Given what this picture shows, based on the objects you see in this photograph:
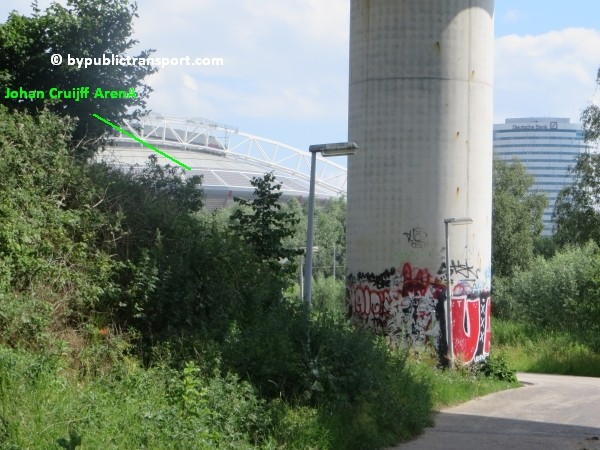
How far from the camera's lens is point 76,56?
19688 mm

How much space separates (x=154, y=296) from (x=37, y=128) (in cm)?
303

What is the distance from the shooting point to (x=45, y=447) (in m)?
8.73

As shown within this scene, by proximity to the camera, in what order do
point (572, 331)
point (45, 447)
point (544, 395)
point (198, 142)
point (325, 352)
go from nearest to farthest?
point (45, 447)
point (325, 352)
point (544, 395)
point (572, 331)
point (198, 142)

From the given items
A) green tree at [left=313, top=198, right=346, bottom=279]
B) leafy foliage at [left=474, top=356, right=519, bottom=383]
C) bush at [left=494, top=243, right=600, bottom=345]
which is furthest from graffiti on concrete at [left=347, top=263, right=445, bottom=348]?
green tree at [left=313, top=198, right=346, bottom=279]

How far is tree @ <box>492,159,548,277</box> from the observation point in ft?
191

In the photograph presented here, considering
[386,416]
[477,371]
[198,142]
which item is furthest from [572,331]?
[198,142]

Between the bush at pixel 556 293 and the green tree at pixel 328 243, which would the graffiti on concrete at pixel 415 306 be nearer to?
the bush at pixel 556 293

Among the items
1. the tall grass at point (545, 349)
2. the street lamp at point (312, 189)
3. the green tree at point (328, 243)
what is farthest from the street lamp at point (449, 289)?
the green tree at point (328, 243)

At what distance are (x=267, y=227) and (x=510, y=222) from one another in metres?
40.4

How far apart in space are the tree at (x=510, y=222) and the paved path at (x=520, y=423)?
36.8m

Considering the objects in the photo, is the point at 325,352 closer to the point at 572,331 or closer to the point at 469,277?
the point at 469,277

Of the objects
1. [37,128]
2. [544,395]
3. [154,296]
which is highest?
[37,128]

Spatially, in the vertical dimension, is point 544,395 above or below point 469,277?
below

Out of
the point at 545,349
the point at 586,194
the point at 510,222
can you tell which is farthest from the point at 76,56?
the point at 510,222
